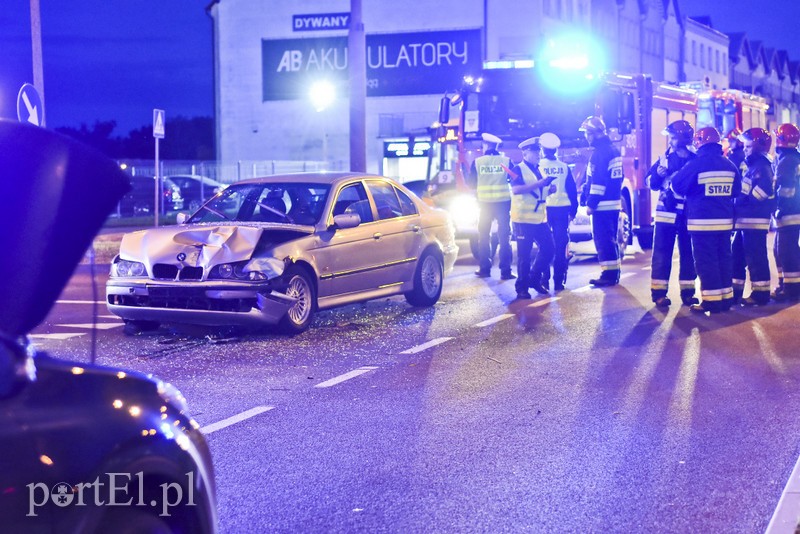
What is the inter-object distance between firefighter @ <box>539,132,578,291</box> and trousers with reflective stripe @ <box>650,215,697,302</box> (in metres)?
1.69

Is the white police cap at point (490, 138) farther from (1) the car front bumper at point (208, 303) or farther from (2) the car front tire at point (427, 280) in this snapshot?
(1) the car front bumper at point (208, 303)

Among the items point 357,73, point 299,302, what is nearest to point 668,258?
point 299,302

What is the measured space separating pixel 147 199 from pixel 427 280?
23.3 metres

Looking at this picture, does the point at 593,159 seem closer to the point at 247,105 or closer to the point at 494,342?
the point at 494,342

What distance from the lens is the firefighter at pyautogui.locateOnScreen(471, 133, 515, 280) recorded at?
1571 centimetres

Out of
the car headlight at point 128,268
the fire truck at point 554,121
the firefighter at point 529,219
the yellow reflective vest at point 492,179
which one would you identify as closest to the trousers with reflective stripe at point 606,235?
the firefighter at point 529,219

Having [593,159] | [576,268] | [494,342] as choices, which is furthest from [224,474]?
[576,268]

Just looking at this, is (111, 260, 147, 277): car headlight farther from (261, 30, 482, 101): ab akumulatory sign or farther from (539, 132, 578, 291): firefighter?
(261, 30, 482, 101): ab akumulatory sign

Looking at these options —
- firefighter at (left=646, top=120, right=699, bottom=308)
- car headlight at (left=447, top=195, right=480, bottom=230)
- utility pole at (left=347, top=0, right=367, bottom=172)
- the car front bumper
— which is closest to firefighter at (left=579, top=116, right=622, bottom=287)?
firefighter at (left=646, top=120, right=699, bottom=308)

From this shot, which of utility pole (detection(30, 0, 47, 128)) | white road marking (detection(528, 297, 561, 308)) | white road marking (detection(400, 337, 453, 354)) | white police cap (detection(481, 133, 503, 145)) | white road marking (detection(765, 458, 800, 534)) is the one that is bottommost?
white road marking (detection(765, 458, 800, 534))

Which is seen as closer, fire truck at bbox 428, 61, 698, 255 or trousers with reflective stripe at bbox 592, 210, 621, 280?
trousers with reflective stripe at bbox 592, 210, 621, 280

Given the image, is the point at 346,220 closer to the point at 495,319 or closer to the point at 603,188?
the point at 495,319

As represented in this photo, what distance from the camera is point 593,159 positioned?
1419 cm

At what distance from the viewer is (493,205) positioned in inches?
628
